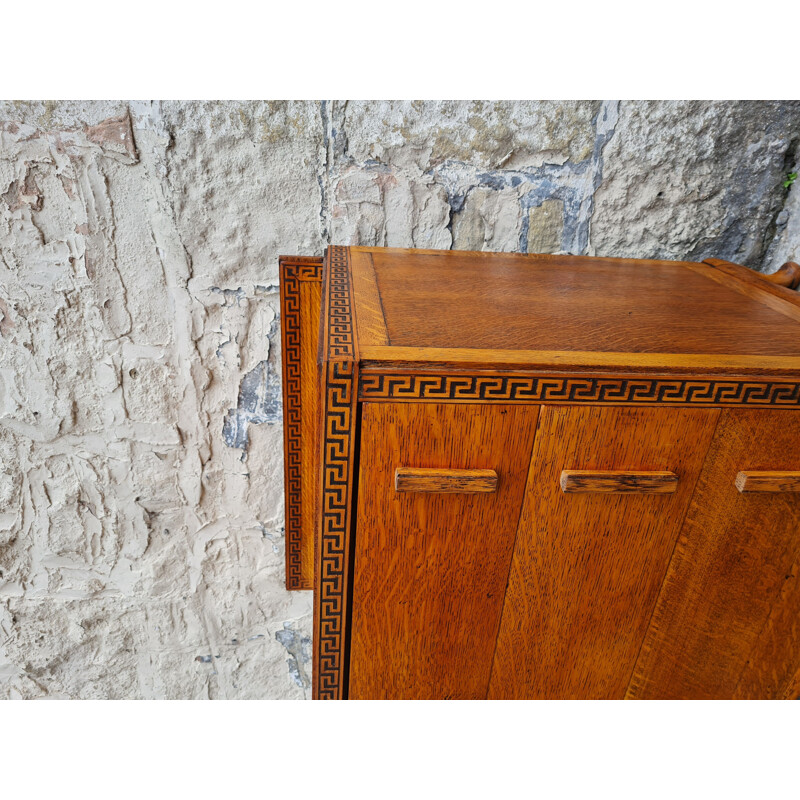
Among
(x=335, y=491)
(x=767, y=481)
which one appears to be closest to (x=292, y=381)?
(x=335, y=491)

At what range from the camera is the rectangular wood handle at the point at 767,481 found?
716 mm

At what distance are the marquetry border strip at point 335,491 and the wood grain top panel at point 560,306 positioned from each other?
0.03 m

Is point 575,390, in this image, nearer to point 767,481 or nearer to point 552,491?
point 552,491

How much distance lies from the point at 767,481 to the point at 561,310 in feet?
1.10

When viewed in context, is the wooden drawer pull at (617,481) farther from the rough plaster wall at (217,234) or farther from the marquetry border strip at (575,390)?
the rough plaster wall at (217,234)

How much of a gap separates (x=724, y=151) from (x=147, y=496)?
4.56 ft

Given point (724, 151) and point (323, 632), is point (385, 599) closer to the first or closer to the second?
point (323, 632)

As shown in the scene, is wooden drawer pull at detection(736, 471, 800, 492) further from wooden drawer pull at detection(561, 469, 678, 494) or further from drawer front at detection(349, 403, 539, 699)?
drawer front at detection(349, 403, 539, 699)

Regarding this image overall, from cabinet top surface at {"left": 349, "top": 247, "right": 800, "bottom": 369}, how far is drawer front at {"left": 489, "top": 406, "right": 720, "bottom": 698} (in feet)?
0.30

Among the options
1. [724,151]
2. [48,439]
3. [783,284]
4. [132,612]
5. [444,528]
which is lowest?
[132,612]

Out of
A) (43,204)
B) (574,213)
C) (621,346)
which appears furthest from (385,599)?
(43,204)

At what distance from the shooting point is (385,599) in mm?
753

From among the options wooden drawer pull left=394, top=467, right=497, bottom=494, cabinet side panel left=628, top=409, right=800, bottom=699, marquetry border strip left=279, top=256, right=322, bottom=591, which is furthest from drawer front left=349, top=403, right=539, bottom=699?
marquetry border strip left=279, top=256, right=322, bottom=591

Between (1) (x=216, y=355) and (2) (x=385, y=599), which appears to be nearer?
(2) (x=385, y=599)
